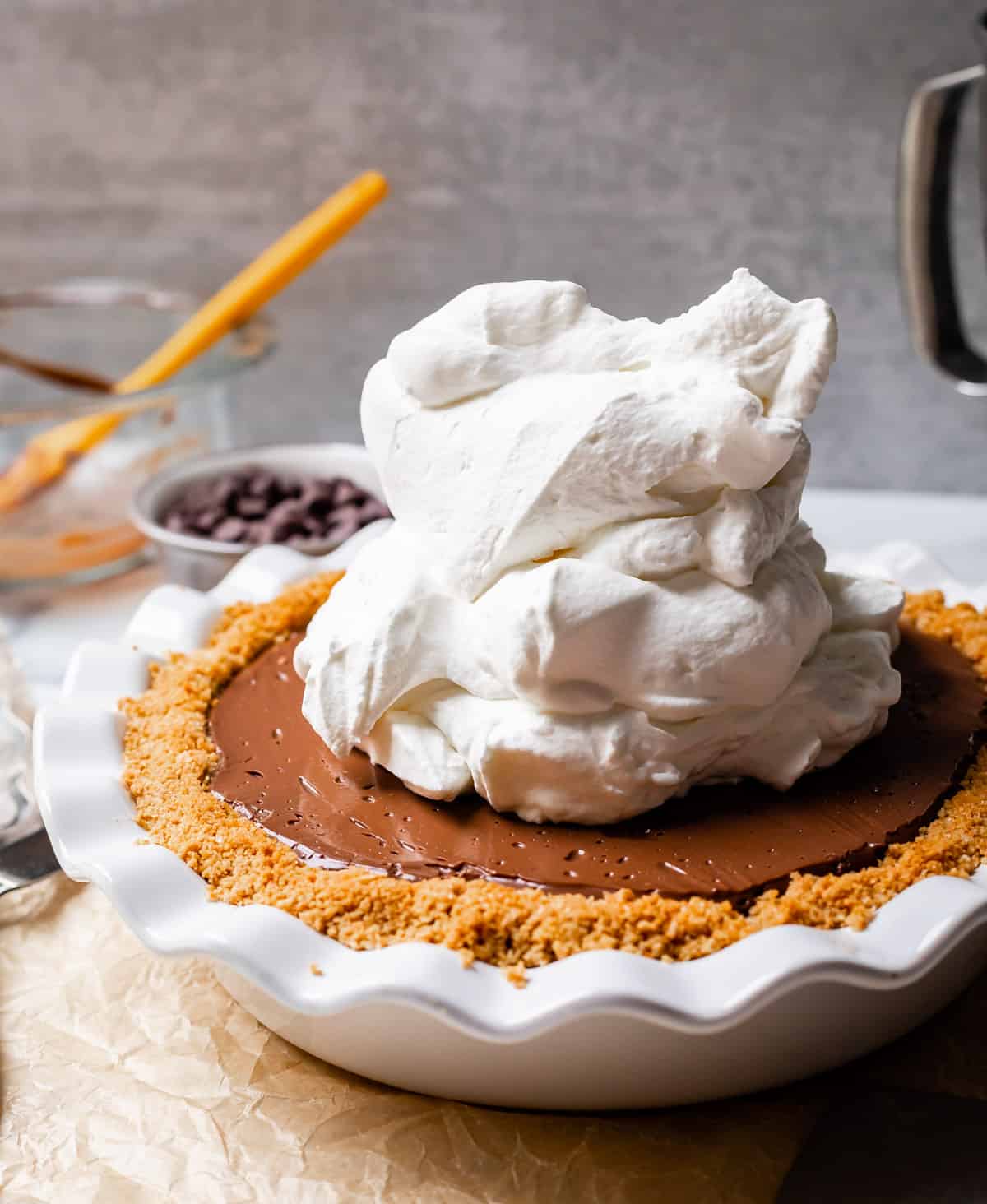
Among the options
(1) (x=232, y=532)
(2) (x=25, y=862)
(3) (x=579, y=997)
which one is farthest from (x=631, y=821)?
(1) (x=232, y=532)

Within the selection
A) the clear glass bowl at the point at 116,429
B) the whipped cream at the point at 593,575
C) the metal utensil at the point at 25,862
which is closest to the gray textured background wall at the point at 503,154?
the clear glass bowl at the point at 116,429

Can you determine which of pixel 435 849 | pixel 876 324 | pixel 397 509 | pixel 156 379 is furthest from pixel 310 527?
pixel 876 324

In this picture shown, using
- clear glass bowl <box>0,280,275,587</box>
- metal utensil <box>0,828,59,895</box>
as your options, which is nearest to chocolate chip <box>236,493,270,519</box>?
clear glass bowl <box>0,280,275,587</box>

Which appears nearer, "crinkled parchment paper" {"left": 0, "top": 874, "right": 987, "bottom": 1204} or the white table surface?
"crinkled parchment paper" {"left": 0, "top": 874, "right": 987, "bottom": 1204}

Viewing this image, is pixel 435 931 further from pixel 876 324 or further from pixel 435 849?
pixel 876 324

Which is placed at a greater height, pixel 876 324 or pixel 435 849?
pixel 435 849

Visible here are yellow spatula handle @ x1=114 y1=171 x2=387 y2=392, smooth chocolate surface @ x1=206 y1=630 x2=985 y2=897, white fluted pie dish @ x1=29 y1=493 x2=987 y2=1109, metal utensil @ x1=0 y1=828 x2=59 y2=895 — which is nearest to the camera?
white fluted pie dish @ x1=29 y1=493 x2=987 y2=1109

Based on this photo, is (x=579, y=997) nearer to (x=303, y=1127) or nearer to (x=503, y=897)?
(x=503, y=897)

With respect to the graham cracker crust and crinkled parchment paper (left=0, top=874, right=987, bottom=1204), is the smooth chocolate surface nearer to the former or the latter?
the graham cracker crust
